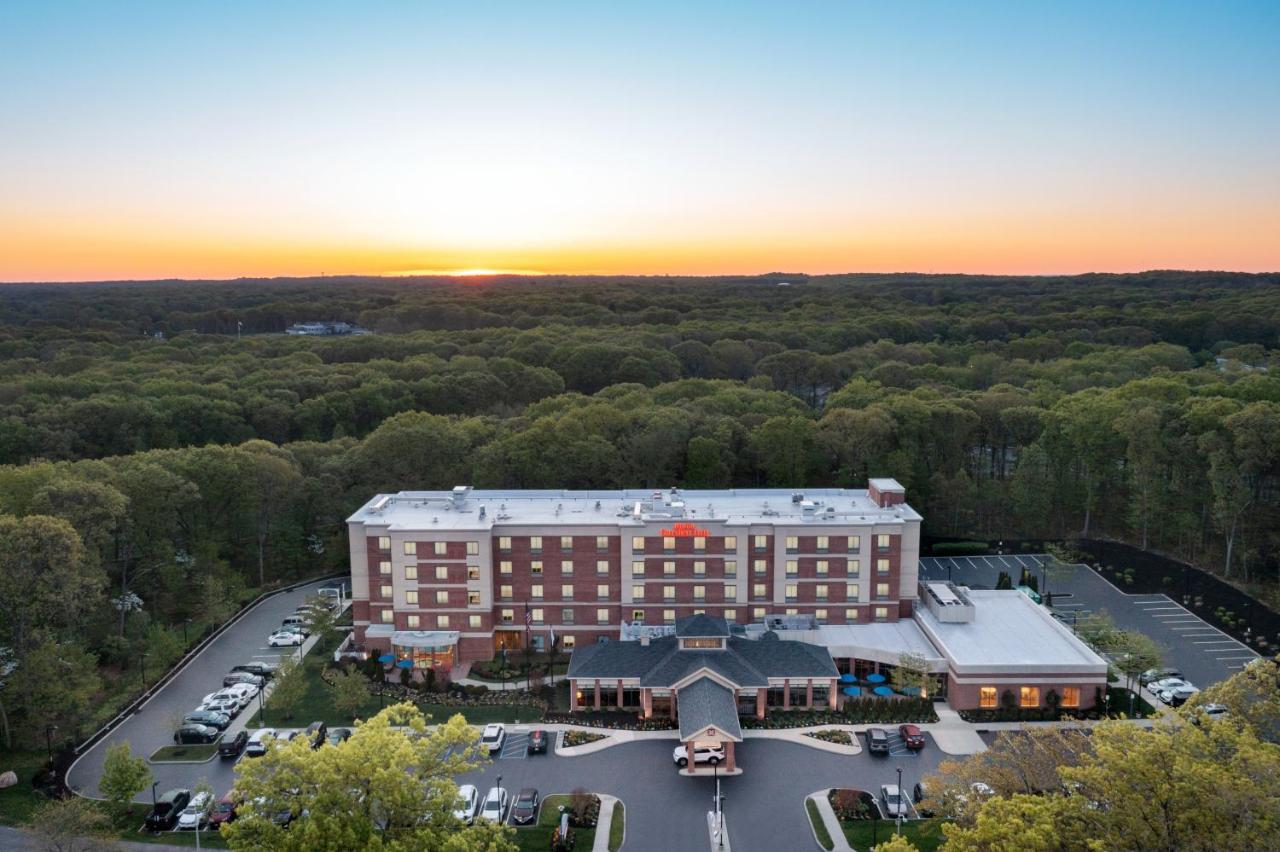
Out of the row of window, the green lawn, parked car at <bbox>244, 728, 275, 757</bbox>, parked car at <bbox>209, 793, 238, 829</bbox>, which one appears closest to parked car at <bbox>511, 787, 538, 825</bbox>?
parked car at <bbox>209, 793, 238, 829</bbox>

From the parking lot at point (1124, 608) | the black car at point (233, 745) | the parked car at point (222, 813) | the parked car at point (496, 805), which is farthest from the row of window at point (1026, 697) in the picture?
the black car at point (233, 745)

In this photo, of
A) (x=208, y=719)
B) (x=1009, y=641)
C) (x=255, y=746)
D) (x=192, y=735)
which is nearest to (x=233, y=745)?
(x=255, y=746)

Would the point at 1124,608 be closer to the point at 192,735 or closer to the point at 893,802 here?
the point at 893,802

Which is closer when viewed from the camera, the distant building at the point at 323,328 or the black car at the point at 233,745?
the black car at the point at 233,745

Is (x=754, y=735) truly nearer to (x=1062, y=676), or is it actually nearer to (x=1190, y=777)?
(x=1062, y=676)

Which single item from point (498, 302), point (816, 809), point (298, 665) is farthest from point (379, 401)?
point (498, 302)

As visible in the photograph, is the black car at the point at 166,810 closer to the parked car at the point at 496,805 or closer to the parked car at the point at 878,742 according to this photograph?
the parked car at the point at 496,805

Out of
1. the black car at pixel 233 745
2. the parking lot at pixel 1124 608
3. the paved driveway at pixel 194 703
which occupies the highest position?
the parking lot at pixel 1124 608

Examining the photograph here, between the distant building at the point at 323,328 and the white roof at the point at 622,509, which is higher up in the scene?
the distant building at the point at 323,328
